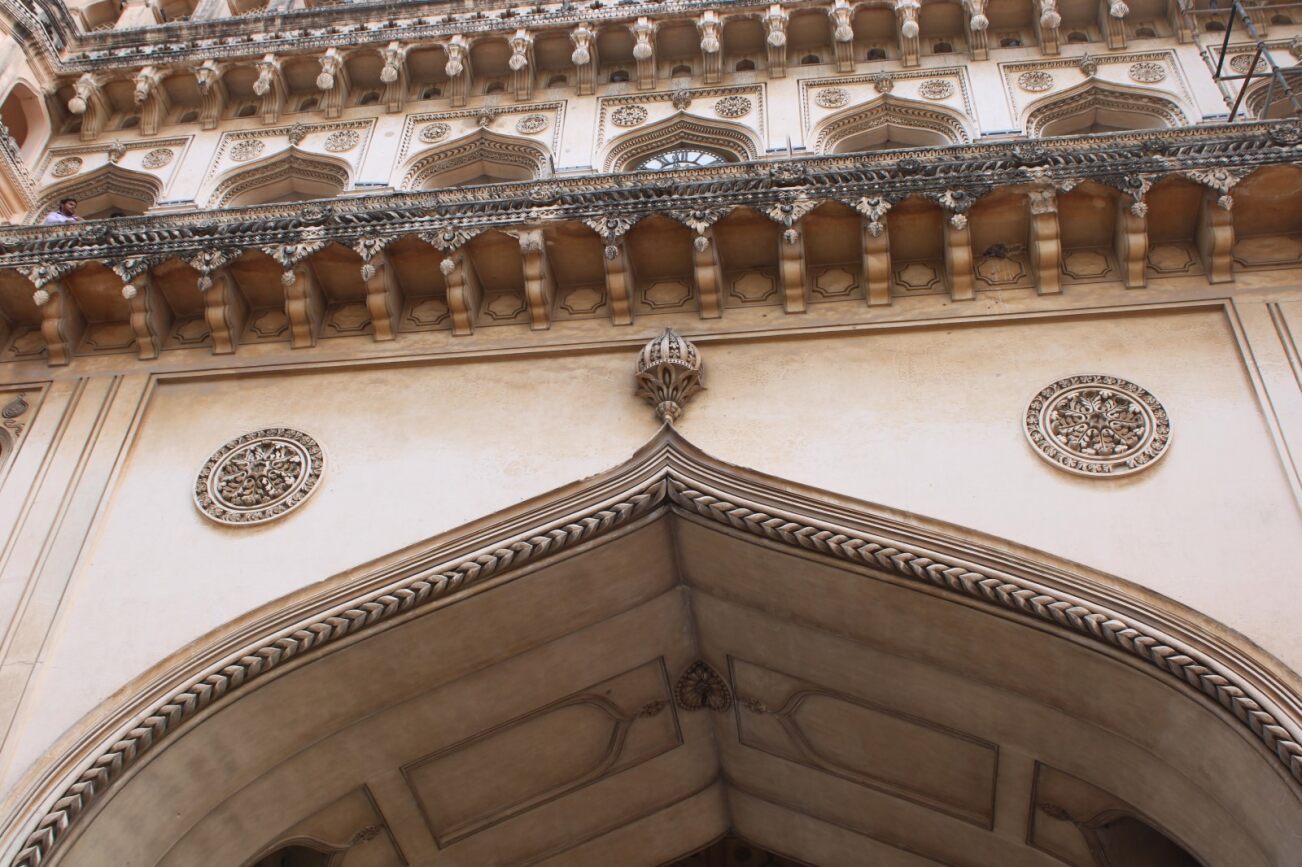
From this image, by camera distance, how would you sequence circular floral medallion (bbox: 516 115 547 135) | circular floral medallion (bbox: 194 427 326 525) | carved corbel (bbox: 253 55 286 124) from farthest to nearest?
1. carved corbel (bbox: 253 55 286 124)
2. circular floral medallion (bbox: 516 115 547 135)
3. circular floral medallion (bbox: 194 427 326 525)

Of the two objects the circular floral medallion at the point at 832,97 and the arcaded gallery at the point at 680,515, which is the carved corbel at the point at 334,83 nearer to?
the arcaded gallery at the point at 680,515

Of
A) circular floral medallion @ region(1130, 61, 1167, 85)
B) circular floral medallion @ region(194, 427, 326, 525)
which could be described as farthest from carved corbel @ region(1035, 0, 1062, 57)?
circular floral medallion @ region(194, 427, 326, 525)

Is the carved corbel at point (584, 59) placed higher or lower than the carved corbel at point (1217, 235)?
higher

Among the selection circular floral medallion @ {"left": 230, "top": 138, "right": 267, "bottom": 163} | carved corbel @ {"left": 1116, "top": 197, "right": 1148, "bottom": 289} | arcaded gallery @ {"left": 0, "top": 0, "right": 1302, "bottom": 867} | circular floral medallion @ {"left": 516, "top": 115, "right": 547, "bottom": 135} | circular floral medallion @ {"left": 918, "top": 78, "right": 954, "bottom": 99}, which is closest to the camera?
arcaded gallery @ {"left": 0, "top": 0, "right": 1302, "bottom": 867}

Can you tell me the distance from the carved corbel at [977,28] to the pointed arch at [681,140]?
7.65ft

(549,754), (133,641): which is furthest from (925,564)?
(133,641)

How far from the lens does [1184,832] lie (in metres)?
7.61

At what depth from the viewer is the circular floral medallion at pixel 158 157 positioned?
12.5 m

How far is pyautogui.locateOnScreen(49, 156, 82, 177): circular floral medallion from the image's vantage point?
1256 centimetres

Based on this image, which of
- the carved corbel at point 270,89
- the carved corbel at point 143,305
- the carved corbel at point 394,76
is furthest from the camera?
the carved corbel at point 270,89

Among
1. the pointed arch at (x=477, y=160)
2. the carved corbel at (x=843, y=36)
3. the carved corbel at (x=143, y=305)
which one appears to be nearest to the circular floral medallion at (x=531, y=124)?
the pointed arch at (x=477, y=160)

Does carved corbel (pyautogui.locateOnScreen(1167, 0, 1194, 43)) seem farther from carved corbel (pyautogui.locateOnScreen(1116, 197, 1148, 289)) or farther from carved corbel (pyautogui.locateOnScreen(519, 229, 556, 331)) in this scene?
carved corbel (pyautogui.locateOnScreen(519, 229, 556, 331))

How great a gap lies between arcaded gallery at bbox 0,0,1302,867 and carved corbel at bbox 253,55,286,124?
2.53 m

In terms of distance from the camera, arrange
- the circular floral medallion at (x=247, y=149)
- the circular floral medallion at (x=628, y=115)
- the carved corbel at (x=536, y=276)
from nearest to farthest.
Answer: the carved corbel at (x=536, y=276) → the circular floral medallion at (x=628, y=115) → the circular floral medallion at (x=247, y=149)
